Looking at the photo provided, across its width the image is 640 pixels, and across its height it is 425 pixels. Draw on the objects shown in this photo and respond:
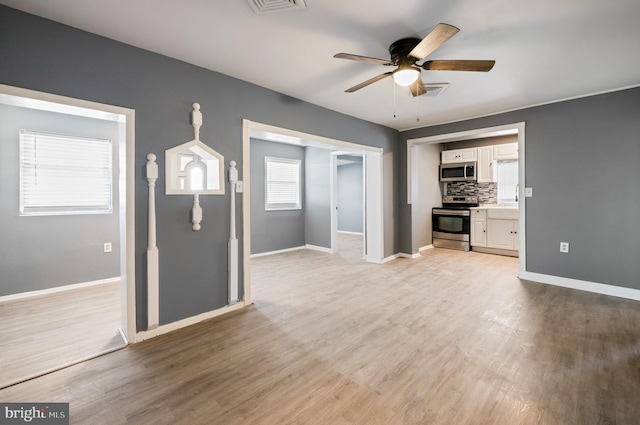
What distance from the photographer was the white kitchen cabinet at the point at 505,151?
5641 mm

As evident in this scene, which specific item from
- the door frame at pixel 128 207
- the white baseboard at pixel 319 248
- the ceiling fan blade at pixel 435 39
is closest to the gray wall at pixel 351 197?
the white baseboard at pixel 319 248

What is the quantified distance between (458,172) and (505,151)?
95 cm

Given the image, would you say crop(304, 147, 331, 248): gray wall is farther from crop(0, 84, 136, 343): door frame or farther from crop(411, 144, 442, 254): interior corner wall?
crop(0, 84, 136, 343): door frame

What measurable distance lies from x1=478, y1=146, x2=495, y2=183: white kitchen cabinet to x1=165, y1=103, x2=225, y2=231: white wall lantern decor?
5.40 metres

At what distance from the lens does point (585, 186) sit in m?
3.68

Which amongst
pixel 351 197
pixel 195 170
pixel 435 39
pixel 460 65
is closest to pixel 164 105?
pixel 195 170

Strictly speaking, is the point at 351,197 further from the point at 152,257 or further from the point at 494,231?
the point at 152,257

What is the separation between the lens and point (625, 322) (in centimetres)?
275

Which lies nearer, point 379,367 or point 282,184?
point 379,367

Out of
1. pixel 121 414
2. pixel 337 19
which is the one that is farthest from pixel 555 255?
pixel 121 414

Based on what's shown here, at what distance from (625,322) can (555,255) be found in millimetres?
1301

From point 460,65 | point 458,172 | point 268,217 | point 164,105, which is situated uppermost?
point 460,65

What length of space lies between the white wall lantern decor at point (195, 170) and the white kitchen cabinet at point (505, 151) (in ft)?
18.2

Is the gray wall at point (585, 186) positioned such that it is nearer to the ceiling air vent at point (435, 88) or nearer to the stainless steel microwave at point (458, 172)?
the ceiling air vent at point (435, 88)
